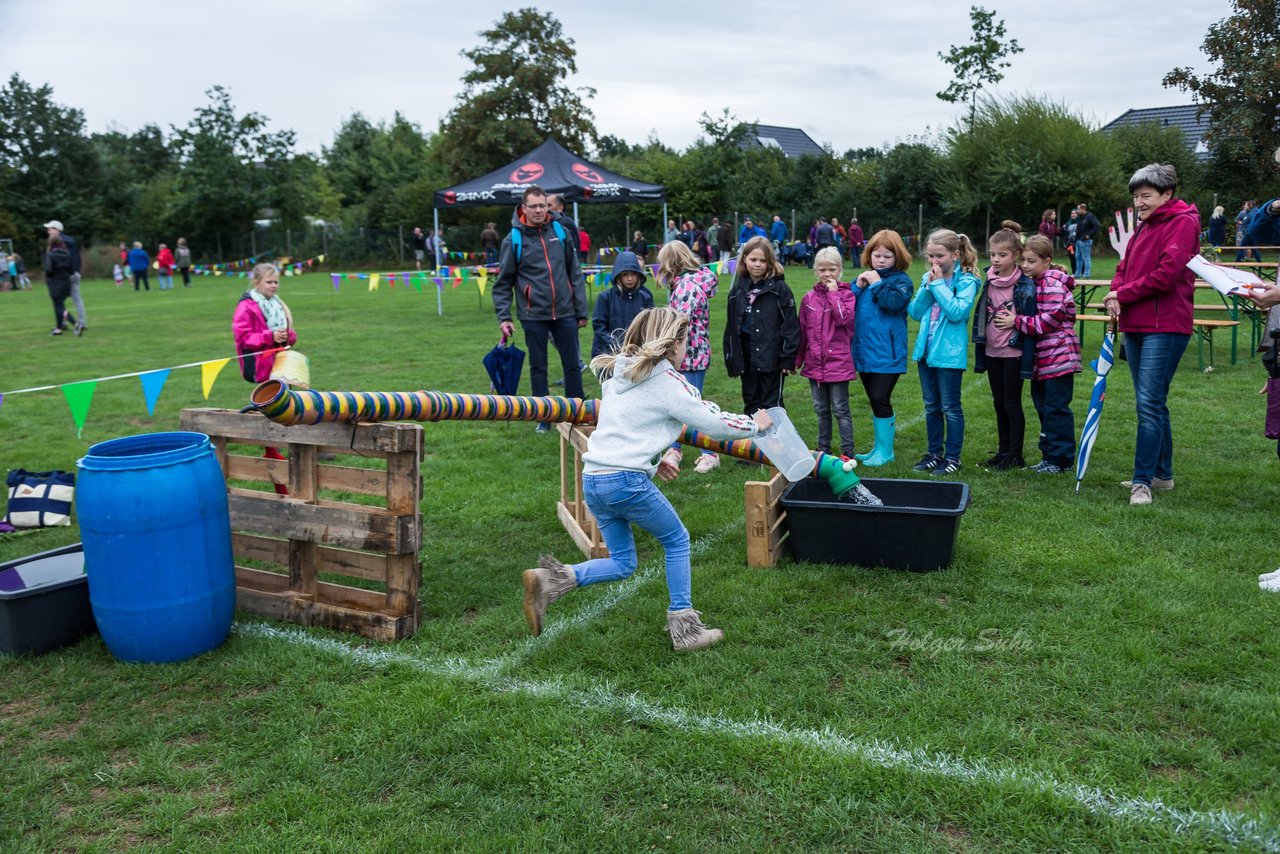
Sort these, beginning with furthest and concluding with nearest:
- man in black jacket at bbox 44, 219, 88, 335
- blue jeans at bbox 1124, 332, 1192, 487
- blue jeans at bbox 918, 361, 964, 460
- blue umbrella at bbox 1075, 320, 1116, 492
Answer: man in black jacket at bbox 44, 219, 88, 335 < blue jeans at bbox 918, 361, 964, 460 < blue umbrella at bbox 1075, 320, 1116, 492 < blue jeans at bbox 1124, 332, 1192, 487

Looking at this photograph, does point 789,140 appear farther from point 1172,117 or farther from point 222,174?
point 222,174

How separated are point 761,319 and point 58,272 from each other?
626 inches

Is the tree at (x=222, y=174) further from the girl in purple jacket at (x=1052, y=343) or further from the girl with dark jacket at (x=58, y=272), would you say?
the girl in purple jacket at (x=1052, y=343)

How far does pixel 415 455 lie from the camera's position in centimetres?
443

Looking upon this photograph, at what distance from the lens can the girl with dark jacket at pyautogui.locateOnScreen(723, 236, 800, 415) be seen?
700 cm

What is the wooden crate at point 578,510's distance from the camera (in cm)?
555

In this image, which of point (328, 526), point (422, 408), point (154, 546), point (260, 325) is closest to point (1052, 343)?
point (422, 408)

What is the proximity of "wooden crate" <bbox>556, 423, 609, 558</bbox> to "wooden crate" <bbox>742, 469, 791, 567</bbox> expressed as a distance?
81 cm

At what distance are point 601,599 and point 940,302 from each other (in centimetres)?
355

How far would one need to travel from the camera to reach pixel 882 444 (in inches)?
293

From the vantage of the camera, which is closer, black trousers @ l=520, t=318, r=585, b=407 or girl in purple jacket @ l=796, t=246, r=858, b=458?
girl in purple jacket @ l=796, t=246, r=858, b=458

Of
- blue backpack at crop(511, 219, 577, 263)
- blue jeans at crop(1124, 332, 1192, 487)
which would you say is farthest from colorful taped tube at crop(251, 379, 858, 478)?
blue backpack at crop(511, 219, 577, 263)

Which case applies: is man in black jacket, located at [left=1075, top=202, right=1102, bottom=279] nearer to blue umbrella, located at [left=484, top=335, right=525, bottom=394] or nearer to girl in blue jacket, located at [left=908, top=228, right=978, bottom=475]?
girl in blue jacket, located at [left=908, top=228, right=978, bottom=475]

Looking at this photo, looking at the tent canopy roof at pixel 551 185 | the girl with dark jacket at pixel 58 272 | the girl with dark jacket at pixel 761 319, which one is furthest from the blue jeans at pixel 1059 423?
the girl with dark jacket at pixel 58 272
